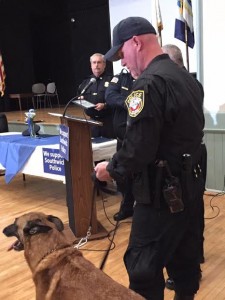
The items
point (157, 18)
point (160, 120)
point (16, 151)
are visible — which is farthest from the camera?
point (157, 18)

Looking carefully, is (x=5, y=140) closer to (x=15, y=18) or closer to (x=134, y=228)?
(x=134, y=228)

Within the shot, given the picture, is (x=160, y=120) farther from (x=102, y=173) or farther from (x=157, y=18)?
(x=157, y=18)

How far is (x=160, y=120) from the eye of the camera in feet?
4.55

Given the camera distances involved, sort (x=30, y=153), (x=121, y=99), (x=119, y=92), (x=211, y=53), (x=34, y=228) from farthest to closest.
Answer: (x=211, y=53)
(x=30, y=153)
(x=119, y=92)
(x=121, y=99)
(x=34, y=228)

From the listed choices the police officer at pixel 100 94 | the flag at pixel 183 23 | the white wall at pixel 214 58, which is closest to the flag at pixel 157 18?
the flag at pixel 183 23

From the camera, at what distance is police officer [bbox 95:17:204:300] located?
4.57ft

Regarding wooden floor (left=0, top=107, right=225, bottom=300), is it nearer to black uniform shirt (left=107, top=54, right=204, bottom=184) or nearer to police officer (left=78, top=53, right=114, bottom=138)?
police officer (left=78, top=53, right=114, bottom=138)

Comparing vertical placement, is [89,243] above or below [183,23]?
below

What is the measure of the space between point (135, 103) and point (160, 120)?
4.6 inches

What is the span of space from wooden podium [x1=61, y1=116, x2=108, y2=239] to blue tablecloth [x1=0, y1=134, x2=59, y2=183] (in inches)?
36.0

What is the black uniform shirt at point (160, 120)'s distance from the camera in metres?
1.38

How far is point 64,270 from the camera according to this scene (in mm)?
1588

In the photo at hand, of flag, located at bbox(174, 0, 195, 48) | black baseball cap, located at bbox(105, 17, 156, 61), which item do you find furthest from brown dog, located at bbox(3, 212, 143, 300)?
flag, located at bbox(174, 0, 195, 48)

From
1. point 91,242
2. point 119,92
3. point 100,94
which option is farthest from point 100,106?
point 91,242
